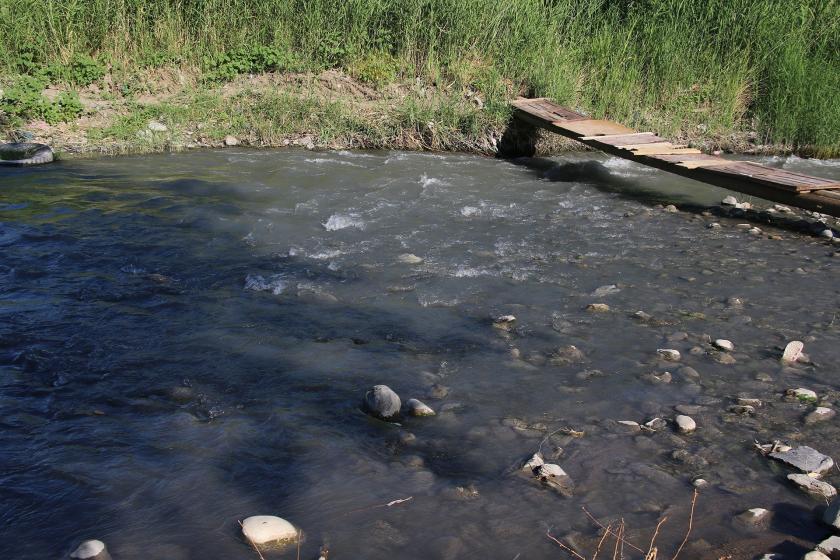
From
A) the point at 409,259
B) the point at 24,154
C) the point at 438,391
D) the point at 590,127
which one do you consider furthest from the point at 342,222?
the point at 24,154

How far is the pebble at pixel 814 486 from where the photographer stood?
119 inches

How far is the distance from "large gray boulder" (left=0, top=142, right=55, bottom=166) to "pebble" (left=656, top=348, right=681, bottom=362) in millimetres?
6907

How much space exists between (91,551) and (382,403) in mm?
1370

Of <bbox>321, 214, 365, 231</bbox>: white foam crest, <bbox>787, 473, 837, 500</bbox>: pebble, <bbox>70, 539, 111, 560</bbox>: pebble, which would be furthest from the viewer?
<bbox>321, 214, 365, 231</bbox>: white foam crest

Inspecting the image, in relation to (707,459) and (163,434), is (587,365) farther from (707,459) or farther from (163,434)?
(163,434)

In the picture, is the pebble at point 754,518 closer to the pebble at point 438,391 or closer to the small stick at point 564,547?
the small stick at point 564,547

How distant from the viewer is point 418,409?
3.54 m

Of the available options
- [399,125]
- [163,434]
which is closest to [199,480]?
[163,434]

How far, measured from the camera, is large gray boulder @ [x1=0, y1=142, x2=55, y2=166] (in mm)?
8016

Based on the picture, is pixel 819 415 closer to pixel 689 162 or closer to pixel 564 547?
pixel 564 547

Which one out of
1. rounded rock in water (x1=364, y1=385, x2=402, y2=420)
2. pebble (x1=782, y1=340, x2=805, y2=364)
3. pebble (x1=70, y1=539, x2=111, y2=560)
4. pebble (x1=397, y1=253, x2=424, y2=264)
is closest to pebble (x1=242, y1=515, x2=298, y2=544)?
pebble (x1=70, y1=539, x2=111, y2=560)

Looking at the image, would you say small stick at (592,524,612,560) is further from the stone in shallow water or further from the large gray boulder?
the large gray boulder

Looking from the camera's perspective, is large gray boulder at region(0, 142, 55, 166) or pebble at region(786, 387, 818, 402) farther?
large gray boulder at region(0, 142, 55, 166)

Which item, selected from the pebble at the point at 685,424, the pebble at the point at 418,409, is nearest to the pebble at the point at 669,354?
the pebble at the point at 685,424
